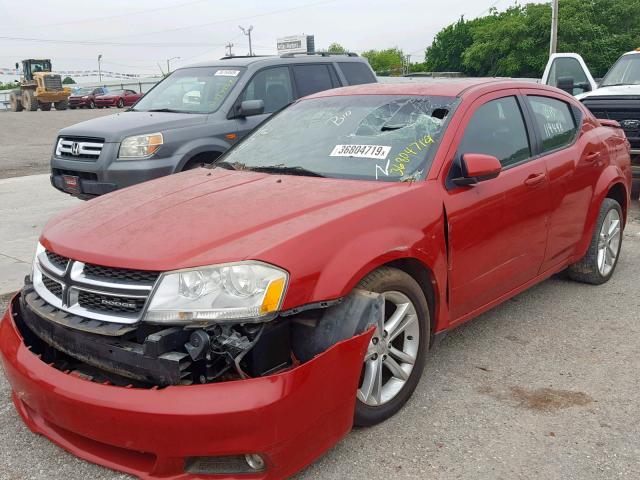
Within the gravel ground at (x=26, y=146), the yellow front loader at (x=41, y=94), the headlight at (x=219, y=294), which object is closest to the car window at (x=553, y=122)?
the headlight at (x=219, y=294)

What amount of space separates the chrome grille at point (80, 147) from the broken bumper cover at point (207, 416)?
15.4 feet

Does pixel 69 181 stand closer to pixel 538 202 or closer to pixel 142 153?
pixel 142 153

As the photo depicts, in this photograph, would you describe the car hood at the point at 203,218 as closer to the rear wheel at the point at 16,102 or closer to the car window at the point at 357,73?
the car window at the point at 357,73

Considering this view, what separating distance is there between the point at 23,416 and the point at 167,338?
1.06 metres

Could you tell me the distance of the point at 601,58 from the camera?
4650 cm

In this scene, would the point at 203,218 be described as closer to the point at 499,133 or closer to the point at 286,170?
the point at 286,170

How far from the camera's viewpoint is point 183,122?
285 inches

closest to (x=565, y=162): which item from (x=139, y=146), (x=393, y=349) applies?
(x=393, y=349)

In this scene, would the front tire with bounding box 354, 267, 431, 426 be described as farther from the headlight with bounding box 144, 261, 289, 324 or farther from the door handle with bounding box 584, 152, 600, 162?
the door handle with bounding box 584, 152, 600, 162

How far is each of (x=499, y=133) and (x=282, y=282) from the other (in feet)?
7.01

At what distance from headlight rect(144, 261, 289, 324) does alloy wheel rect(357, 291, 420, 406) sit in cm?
63

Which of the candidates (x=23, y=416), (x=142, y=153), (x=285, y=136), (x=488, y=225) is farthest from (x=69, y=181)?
(x=488, y=225)

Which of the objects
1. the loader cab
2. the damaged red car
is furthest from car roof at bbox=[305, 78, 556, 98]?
the loader cab

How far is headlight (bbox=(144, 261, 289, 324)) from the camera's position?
2.61m
